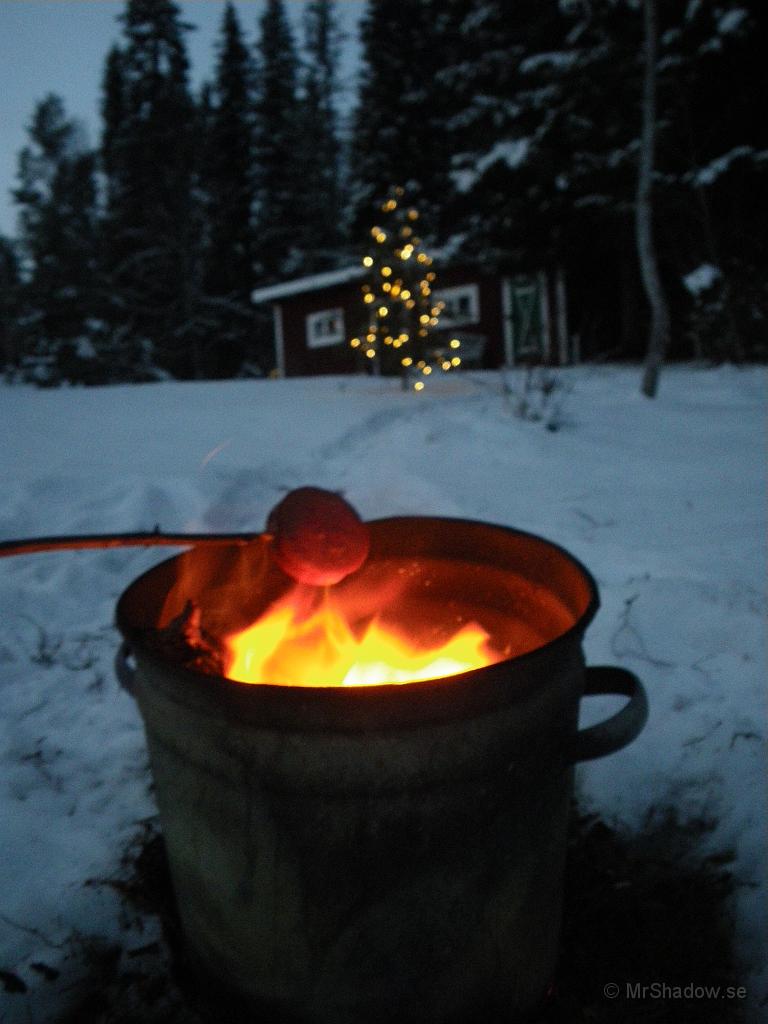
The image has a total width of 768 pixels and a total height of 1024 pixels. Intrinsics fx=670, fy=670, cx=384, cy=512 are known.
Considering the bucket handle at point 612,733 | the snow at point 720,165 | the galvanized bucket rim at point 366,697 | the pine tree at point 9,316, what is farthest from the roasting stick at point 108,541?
the pine tree at point 9,316

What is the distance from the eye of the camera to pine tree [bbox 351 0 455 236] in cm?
2183

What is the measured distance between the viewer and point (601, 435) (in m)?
5.95

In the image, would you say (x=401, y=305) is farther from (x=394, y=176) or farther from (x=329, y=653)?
(x=394, y=176)

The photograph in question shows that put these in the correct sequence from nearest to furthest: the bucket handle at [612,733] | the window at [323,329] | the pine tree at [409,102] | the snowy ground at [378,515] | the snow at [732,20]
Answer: the bucket handle at [612,733], the snowy ground at [378,515], the snow at [732,20], the window at [323,329], the pine tree at [409,102]

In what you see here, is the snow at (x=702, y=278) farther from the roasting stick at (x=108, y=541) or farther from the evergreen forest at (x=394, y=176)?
the roasting stick at (x=108, y=541)

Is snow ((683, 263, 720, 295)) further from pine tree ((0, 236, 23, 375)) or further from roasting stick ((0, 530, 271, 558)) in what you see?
pine tree ((0, 236, 23, 375))

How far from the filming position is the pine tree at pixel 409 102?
21.8 metres

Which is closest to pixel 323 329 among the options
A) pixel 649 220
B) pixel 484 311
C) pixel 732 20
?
pixel 484 311

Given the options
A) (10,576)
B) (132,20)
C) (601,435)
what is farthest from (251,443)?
(132,20)

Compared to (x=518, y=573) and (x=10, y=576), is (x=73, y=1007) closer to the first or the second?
(x=518, y=573)

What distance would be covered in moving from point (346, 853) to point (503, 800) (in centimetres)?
29

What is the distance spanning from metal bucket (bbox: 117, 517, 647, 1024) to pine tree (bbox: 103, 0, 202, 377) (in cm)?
2948

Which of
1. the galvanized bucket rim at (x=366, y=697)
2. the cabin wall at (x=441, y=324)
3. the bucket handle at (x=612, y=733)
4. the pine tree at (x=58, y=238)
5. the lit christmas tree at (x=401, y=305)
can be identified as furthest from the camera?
the pine tree at (x=58, y=238)

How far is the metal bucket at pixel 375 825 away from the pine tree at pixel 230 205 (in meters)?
29.9
